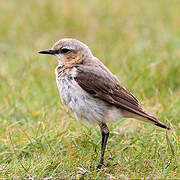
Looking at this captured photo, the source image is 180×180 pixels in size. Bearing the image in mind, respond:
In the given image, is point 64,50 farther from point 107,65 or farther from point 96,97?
point 107,65

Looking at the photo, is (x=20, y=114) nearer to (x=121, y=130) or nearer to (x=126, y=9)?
(x=121, y=130)

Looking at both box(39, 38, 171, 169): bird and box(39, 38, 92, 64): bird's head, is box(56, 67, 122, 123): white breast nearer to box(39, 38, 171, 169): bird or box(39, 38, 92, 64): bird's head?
box(39, 38, 171, 169): bird

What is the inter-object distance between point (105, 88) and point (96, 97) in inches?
7.2

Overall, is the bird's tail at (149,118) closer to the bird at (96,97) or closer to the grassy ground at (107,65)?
the bird at (96,97)

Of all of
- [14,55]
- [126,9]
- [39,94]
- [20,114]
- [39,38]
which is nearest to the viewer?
[20,114]

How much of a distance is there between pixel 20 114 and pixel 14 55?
320 cm

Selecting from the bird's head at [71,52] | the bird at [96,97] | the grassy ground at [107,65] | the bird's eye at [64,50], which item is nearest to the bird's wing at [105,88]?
the bird at [96,97]

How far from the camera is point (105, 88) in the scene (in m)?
5.79

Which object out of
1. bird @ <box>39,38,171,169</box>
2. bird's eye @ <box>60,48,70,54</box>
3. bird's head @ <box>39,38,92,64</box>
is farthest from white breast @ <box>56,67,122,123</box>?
bird's eye @ <box>60,48,70,54</box>

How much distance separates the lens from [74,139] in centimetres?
625

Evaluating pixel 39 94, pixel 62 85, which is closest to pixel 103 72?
pixel 62 85

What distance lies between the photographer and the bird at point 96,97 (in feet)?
18.5

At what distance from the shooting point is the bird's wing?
18.7ft

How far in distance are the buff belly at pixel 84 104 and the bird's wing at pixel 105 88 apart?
0.07 meters
